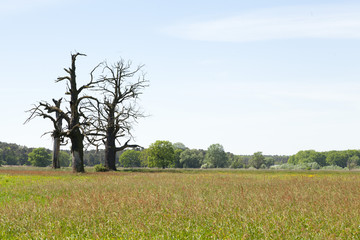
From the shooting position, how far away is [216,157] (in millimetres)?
114938

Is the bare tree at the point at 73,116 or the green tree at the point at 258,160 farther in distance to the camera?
the green tree at the point at 258,160

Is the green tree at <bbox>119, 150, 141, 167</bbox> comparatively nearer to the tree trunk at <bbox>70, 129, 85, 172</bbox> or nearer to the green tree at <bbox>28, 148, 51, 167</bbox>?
the green tree at <bbox>28, 148, 51, 167</bbox>

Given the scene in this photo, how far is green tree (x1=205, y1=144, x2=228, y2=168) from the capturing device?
377ft

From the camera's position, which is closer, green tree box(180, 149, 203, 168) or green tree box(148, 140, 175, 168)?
green tree box(148, 140, 175, 168)

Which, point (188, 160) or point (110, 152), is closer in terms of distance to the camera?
point (110, 152)

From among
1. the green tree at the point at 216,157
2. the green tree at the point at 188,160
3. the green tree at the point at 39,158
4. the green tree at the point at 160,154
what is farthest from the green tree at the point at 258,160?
the green tree at the point at 39,158

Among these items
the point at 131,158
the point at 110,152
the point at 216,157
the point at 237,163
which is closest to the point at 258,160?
the point at 237,163

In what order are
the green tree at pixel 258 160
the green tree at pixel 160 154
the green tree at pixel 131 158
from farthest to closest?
the green tree at pixel 258 160 < the green tree at pixel 131 158 < the green tree at pixel 160 154

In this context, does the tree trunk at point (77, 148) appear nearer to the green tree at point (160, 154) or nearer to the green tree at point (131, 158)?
the green tree at point (160, 154)

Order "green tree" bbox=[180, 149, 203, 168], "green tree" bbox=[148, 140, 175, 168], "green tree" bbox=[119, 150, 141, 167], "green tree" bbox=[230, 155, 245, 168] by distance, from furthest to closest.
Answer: "green tree" bbox=[230, 155, 245, 168] < "green tree" bbox=[119, 150, 141, 167] < "green tree" bbox=[180, 149, 203, 168] < "green tree" bbox=[148, 140, 175, 168]

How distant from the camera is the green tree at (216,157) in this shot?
114812mm

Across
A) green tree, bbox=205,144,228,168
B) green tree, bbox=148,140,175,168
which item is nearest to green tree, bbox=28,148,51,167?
green tree, bbox=148,140,175,168

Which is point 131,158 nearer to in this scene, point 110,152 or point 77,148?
point 110,152

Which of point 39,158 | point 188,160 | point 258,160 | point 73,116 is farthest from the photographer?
point 258,160
